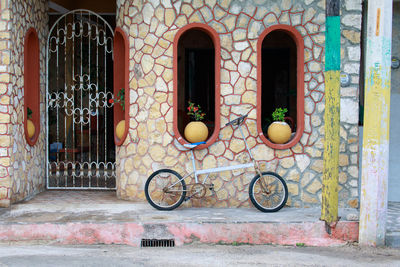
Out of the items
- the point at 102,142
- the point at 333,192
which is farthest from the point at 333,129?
the point at 102,142

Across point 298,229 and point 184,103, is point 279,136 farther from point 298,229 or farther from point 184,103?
point 184,103

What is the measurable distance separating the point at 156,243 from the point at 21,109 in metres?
3.58

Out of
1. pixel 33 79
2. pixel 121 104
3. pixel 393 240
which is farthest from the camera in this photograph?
pixel 33 79

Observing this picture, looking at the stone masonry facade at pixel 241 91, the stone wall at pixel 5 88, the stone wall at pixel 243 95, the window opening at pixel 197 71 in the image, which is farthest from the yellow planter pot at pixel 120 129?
the window opening at pixel 197 71

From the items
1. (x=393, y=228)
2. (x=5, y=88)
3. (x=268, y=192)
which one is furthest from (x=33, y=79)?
(x=393, y=228)

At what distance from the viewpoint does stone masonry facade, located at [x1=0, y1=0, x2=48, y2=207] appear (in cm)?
741

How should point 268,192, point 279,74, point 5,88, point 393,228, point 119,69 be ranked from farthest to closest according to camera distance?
1. point 279,74
2. point 119,69
3. point 5,88
4. point 268,192
5. point 393,228

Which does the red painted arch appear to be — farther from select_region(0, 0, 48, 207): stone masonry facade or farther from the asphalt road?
the asphalt road

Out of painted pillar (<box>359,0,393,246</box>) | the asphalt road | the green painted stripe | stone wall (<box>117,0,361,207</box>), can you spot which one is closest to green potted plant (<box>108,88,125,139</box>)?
stone wall (<box>117,0,361,207</box>)

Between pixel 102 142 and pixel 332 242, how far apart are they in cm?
746

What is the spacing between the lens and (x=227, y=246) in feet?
20.2

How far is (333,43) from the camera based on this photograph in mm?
6250

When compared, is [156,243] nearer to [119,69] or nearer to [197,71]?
[119,69]

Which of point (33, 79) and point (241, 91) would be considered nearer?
point (241, 91)
